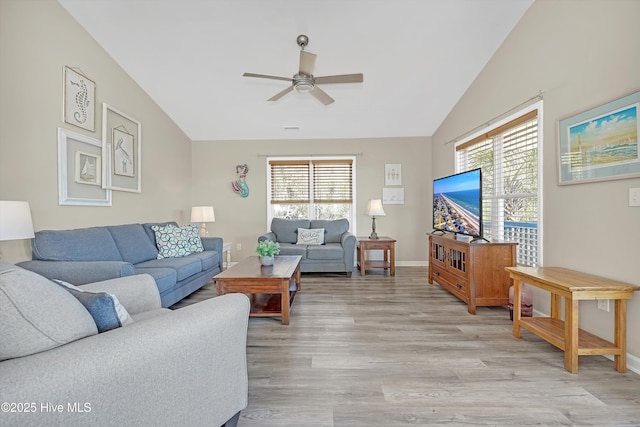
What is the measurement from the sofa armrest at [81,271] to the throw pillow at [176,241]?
3.99 ft

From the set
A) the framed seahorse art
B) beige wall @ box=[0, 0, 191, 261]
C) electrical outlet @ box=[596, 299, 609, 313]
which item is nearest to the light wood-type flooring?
electrical outlet @ box=[596, 299, 609, 313]

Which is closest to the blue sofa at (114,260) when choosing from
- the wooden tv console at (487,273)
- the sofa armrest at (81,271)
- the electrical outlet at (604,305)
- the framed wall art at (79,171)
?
the sofa armrest at (81,271)

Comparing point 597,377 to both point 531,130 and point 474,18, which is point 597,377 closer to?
point 531,130

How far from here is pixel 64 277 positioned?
7.47ft

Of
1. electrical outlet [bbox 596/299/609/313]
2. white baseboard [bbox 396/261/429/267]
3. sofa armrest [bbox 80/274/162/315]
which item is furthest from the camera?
white baseboard [bbox 396/261/429/267]

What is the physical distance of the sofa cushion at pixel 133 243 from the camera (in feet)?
10.2

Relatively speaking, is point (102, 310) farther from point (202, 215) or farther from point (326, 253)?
point (202, 215)

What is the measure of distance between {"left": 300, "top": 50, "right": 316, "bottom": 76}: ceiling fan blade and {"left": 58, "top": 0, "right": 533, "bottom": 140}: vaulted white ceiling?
0.57 metres

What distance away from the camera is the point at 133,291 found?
5.56 ft

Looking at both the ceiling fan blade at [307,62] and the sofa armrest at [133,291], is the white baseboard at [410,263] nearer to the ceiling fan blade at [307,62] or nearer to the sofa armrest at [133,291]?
the ceiling fan blade at [307,62]

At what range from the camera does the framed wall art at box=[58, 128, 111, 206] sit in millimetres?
2752

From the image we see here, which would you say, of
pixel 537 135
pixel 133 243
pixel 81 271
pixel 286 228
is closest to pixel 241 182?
pixel 286 228

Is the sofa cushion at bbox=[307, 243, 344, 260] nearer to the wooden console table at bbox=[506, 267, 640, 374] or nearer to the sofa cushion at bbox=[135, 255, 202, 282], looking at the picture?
the sofa cushion at bbox=[135, 255, 202, 282]

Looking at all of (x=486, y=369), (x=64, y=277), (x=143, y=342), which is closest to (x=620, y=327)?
(x=486, y=369)
